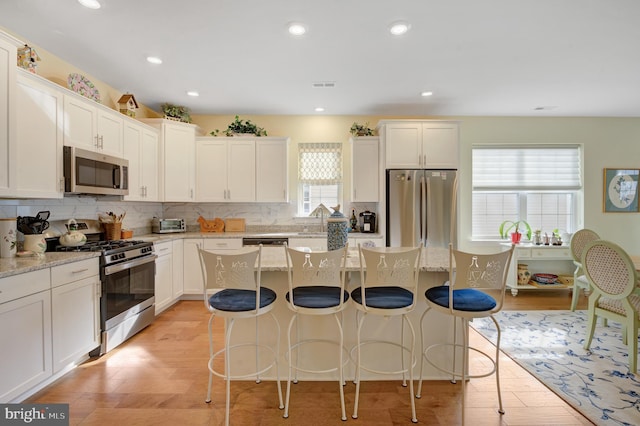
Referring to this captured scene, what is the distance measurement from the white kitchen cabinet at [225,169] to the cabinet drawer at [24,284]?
8.15 ft

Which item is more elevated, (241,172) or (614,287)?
(241,172)

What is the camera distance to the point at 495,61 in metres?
3.02

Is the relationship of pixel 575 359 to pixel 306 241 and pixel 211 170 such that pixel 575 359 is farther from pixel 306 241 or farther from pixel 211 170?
pixel 211 170

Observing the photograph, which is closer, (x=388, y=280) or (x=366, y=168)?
(x=388, y=280)

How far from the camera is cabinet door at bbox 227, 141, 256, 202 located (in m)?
4.46

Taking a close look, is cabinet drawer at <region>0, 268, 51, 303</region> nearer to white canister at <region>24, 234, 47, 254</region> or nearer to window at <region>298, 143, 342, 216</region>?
white canister at <region>24, 234, 47, 254</region>

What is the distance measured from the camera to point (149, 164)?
390 cm

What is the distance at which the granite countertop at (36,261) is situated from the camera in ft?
6.15

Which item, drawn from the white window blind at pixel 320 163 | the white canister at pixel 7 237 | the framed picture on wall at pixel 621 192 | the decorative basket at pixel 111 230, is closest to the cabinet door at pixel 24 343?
the white canister at pixel 7 237

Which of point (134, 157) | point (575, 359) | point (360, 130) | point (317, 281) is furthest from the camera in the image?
point (360, 130)

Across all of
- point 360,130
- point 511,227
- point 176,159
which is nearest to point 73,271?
point 176,159

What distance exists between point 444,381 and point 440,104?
358 cm

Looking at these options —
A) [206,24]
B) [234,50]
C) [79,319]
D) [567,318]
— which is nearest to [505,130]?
[567,318]

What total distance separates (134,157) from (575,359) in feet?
16.5
